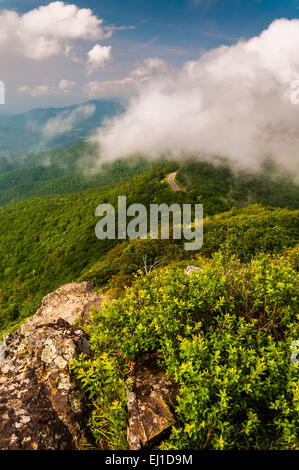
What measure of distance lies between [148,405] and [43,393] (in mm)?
2828

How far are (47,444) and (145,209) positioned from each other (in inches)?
6153

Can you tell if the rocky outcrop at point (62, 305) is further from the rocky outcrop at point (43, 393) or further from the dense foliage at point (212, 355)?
the dense foliage at point (212, 355)

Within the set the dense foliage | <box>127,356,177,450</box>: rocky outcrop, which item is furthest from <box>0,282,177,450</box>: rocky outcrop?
the dense foliage

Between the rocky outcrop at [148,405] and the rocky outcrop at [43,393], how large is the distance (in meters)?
1.32

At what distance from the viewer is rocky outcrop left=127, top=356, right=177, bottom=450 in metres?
4.82

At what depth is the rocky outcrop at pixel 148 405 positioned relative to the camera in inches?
190

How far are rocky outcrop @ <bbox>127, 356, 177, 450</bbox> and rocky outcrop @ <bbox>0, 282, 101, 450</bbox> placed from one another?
132 cm

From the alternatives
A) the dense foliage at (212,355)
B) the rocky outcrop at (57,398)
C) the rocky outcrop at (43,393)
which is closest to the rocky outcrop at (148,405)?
the rocky outcrop at (57,398)

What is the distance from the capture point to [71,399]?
5.93m

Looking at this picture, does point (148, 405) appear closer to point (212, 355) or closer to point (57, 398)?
point (212, 355)

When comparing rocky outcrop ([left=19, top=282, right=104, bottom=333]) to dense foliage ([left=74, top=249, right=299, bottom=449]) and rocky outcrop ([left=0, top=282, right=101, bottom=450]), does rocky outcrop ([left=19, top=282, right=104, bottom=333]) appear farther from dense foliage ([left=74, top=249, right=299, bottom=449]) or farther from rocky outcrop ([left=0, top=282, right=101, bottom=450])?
dense foliage ([left=74, top=249, right=299, bottom=449])

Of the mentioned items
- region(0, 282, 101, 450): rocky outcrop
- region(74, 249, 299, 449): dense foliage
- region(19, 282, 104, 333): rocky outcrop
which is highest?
region(74, 249, 299, 449): dense foliage

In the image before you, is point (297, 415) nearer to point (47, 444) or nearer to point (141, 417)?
point (141, 417)

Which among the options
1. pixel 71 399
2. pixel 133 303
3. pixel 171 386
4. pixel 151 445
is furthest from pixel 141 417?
pixel 133 303
